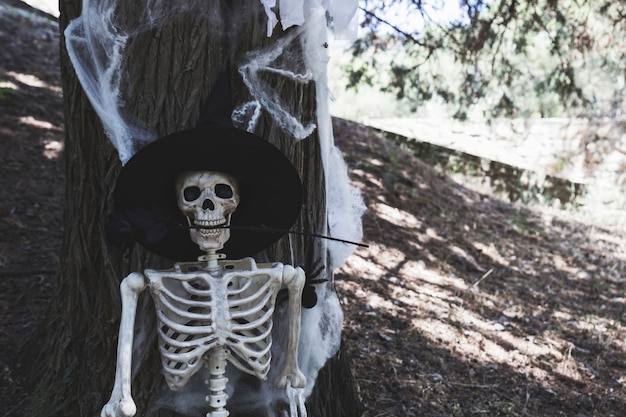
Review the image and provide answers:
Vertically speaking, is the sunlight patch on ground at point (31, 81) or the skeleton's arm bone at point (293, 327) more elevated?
the sunlight patch on ground at point (31, 81)

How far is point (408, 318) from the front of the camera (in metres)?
4.42

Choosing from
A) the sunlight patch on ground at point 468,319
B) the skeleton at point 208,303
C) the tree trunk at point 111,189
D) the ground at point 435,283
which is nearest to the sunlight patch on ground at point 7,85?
the ground at point 435,283

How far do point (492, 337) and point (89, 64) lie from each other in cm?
298

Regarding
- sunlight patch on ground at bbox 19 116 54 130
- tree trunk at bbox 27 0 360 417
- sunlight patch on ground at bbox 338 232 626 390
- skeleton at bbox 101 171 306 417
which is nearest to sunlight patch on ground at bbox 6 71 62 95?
sunlight patch on ground at bbox 19 116 54 130

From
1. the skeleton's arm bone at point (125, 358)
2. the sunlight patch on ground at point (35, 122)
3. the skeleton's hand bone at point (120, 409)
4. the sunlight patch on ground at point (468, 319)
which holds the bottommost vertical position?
the sunlight patch on ground at point (468, 319)

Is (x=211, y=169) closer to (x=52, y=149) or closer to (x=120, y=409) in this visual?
(x=120, y=409)

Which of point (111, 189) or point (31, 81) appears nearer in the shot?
point (111, 189)

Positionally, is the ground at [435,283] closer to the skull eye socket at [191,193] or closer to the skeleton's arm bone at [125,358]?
the skeleton's arm bone at [125,358]

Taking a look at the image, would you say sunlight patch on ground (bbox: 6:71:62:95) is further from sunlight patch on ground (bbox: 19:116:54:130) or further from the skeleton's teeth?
the skeleton's teeth

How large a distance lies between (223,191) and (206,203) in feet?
0.25

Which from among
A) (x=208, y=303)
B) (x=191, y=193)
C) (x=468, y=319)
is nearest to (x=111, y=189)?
(x=191, y=193)

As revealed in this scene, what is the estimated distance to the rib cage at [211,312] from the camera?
2.24 meters

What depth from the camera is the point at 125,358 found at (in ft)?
7.18

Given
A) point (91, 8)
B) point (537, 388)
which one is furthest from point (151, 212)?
point (537, 388)
